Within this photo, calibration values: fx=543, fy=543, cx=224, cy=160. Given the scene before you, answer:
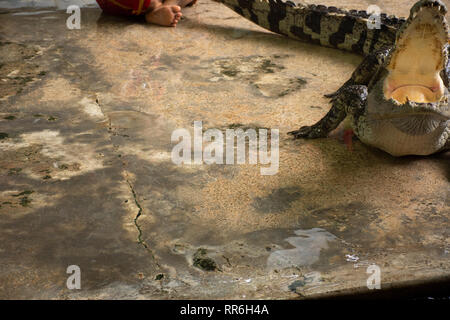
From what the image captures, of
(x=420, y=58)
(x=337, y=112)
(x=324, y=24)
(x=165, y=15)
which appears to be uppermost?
(x=420, y=58)

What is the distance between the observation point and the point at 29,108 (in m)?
3.53

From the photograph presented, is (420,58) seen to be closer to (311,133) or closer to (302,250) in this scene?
(311,133)

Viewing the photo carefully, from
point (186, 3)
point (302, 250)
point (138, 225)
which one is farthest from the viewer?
point (186, 3)

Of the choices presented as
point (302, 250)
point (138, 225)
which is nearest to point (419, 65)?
point (302, 250)

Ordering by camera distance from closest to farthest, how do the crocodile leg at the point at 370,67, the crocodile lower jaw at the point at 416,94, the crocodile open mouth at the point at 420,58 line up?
the crocodile open mouth at the point at 420,58
the crocodile lower jaw at the point at 416,94
the crocodile leg at the point at 370,67

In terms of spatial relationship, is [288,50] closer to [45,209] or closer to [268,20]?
[268,20]

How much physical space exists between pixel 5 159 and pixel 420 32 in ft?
7.47

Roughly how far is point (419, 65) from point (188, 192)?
1.38 meters

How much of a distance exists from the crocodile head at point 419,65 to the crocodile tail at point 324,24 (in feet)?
5.42

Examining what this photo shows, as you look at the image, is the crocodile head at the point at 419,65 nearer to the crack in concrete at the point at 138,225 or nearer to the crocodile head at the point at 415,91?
the crocodile head at the point at 415,91

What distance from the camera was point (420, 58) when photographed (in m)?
2.83

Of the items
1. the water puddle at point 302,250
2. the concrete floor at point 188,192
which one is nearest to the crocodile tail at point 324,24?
the concrete floor at point 188,192

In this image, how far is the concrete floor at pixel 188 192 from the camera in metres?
2.15

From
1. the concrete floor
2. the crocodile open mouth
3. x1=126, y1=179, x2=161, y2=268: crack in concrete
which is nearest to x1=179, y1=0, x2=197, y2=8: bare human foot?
the concrete floor
